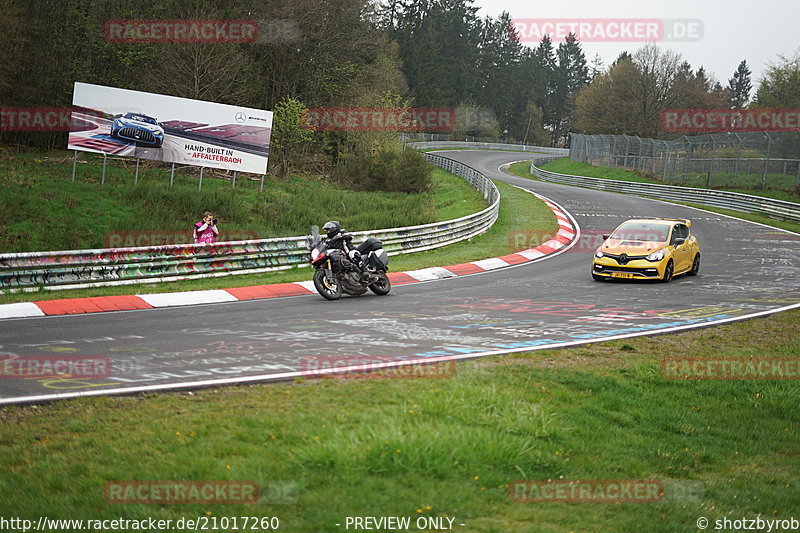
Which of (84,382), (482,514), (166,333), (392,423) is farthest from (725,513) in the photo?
(166,333)

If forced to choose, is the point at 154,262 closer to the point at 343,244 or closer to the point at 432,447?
the point at 343,244

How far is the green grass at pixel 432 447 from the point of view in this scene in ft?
16.1

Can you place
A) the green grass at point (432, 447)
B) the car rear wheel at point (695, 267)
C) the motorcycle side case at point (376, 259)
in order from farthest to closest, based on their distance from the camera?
the car rear wheel at point (695, 267), the motorcycle side case at point (376, 259), the green grass at point (432, 447)

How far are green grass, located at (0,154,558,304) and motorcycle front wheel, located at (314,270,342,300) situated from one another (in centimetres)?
281

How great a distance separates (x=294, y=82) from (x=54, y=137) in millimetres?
14264

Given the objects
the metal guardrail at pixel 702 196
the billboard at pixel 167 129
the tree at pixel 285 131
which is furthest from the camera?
the tree at pixel 285 131

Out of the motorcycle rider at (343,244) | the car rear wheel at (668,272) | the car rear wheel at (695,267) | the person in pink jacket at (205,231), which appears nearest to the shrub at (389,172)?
the car rear wheel at (695,267)

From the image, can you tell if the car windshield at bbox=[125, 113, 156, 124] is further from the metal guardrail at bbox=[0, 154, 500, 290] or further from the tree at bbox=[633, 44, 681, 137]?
the tree at bbox=[633, 44, 681, 137]

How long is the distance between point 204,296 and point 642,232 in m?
11.8

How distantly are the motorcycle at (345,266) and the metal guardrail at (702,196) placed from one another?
25.5m

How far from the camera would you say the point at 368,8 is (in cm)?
4850

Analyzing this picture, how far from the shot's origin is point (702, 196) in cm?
4175

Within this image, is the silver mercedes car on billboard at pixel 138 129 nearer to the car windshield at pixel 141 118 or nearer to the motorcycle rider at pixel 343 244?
the car windshield at pixel 141 118

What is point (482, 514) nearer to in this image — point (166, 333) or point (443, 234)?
point (166, 333)
